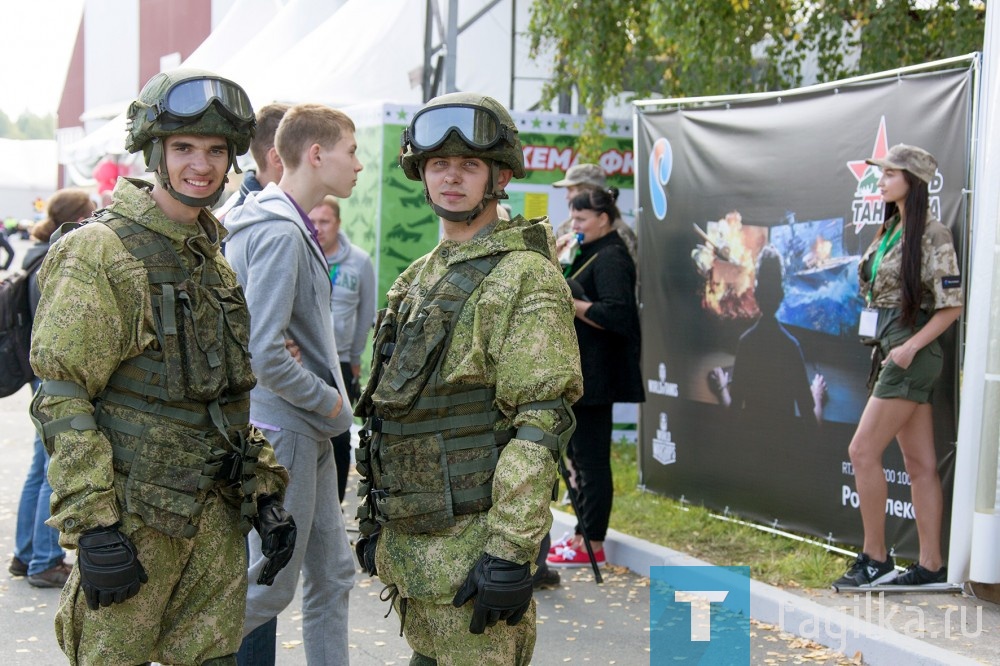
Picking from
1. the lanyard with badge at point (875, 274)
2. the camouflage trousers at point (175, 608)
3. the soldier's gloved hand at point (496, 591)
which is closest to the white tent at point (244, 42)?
the lanyard with badge at point (875, 274)

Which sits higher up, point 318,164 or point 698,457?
point 318,164

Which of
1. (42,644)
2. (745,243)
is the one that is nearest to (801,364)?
(745,243)

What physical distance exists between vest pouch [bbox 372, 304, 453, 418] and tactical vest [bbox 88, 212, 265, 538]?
1.54 feet

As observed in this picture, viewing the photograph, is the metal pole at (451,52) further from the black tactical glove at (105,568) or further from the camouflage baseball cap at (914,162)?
the black tactical glove at (105,568)

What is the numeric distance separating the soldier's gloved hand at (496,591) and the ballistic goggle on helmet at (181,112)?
1.30 metres

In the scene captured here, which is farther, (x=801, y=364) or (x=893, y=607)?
(x=801, y=364)

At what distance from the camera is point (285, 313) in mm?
3738

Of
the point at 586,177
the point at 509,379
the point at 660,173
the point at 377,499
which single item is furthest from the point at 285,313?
the point at 660,173

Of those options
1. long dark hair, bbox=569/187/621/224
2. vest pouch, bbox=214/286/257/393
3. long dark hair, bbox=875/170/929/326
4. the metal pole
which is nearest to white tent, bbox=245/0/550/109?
the metal pole

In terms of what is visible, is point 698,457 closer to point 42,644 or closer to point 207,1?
point 42,644

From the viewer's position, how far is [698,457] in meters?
7.30

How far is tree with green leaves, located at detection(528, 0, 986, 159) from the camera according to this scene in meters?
8.93

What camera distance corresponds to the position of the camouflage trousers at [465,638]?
295 centimetres

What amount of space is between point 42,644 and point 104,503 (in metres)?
2.79
